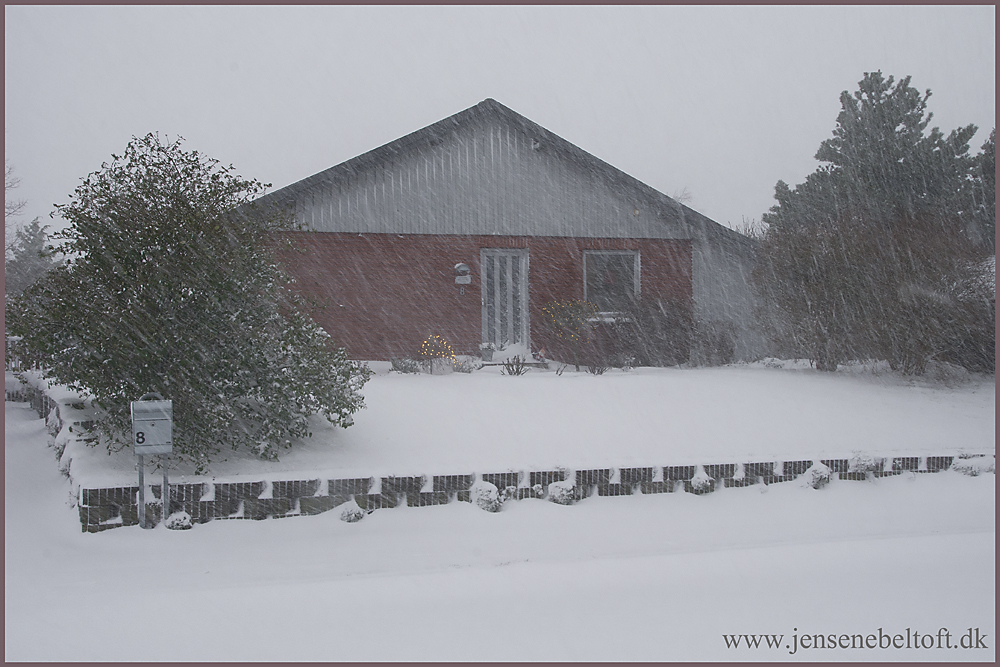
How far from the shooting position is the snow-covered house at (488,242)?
40.0ft

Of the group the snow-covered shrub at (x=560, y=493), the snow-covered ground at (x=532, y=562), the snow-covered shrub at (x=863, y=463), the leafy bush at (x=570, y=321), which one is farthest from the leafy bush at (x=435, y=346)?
the snow-covered shrub at (x=863, y=463)

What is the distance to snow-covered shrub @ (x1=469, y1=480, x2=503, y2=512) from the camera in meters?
4.94

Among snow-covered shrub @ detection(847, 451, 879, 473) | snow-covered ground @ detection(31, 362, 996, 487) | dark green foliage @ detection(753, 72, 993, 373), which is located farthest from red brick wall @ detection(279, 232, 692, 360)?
snow-covered shrub @ detection(847, 451, 879, 473)

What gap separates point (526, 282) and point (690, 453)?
758 cm

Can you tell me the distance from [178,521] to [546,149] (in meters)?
10.1

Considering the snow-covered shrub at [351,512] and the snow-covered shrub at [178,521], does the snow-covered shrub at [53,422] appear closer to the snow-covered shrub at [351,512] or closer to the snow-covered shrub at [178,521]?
the snow-covered shrub at [178,521]

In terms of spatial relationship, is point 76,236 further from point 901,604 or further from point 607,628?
point 901,604

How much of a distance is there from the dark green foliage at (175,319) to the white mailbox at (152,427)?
42 cm

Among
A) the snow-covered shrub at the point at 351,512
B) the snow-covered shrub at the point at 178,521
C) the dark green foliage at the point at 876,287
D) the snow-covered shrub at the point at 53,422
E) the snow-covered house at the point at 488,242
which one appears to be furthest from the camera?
the snow-covered house at the point at 488,242

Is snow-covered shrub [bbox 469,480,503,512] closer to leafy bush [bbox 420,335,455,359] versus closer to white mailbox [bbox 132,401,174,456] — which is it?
white mailbox [bbox 132,401,174,456]

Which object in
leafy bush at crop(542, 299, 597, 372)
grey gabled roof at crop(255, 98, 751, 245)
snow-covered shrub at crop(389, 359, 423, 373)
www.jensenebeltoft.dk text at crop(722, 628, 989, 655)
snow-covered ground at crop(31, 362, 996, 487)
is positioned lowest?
www.jensenebeltoft.dk text at crop(722, 628, 989, 655)

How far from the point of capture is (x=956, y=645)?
11.7 feet

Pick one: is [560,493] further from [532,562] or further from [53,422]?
[53,422]

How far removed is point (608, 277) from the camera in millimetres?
13461
